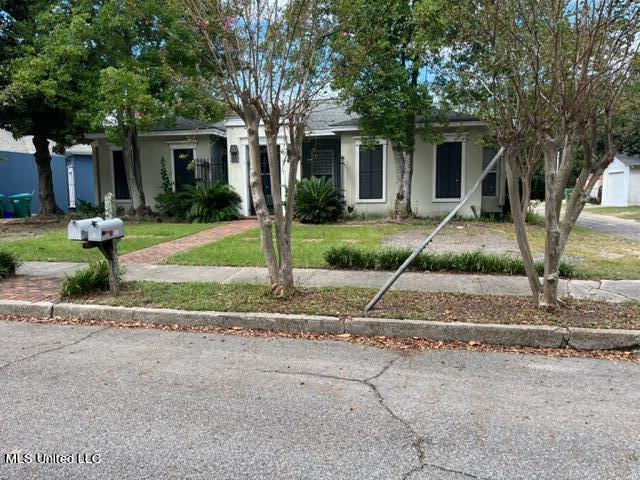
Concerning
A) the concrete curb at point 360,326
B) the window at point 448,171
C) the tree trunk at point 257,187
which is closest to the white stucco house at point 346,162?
the window at point 448,171

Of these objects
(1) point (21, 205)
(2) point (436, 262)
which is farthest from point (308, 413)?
(1) point (21, 205)

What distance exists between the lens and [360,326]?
532 centimetres

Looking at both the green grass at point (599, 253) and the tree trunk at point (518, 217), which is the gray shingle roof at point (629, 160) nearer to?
the green grass at point (599, 253)

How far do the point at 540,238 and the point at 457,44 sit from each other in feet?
23.0

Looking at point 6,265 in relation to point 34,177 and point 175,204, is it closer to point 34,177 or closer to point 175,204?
point 175,204

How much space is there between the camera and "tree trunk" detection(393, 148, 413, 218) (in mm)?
15336

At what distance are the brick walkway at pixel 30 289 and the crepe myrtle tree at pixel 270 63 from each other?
3127 millimetres

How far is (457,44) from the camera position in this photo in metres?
6.01

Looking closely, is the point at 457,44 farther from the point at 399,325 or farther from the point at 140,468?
the point at 140,468

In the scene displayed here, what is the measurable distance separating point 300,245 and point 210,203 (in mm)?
6617

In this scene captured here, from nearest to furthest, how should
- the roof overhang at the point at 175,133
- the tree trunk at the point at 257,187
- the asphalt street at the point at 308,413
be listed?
1. the asphalt street at the point at 308,413
2. the tree trunk at the point at 257,187
3. the roof overhang at the point at 175,133

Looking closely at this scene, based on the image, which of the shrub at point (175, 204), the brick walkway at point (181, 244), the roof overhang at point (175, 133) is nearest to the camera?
the brick walkway at point (181, 244)

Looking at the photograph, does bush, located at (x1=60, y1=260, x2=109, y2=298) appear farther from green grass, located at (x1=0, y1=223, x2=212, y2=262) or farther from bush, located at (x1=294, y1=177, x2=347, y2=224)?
bush, located at (x1=294, y1=177, x2=347, y2=224)

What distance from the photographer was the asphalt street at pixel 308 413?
2.81 metres
